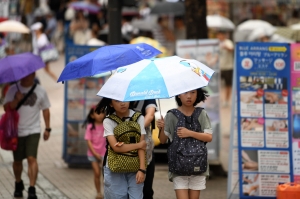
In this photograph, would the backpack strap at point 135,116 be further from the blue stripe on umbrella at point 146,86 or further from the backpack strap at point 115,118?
the blue stripe on umbrella at point 146,86

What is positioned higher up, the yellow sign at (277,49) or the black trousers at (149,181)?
the yellow sign at (277,49)

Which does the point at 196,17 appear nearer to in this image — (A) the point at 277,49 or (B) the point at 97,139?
(B) the point at 97,139

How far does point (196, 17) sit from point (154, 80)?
5.72 metres

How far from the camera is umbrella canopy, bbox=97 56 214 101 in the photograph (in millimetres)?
7027

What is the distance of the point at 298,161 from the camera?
9742 mm

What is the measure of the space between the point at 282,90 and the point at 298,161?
0.87 meters

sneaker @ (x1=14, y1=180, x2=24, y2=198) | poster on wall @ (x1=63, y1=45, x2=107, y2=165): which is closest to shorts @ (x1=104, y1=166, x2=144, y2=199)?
sneaker @ (x1=14, y1=180, x2=24, y2=198)

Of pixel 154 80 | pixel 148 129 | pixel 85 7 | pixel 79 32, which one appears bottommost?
pixel 148 129

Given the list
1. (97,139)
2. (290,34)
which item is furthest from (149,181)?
(290,34)

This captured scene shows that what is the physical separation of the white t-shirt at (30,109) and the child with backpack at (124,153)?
264cm

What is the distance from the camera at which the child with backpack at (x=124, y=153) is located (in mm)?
7469

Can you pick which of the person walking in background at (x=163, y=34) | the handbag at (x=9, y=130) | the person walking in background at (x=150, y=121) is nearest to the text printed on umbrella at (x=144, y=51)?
the person walking in background at (x=150, y=121)

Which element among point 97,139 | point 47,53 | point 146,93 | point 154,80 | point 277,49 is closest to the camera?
point 146,93

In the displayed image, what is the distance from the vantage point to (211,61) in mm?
12055
